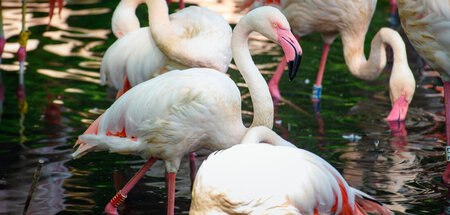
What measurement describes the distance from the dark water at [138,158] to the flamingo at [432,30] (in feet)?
1.73

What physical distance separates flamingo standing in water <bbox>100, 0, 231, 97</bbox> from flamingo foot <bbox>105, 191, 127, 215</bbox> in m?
1.21

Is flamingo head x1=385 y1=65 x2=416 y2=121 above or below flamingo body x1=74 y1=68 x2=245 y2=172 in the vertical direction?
below

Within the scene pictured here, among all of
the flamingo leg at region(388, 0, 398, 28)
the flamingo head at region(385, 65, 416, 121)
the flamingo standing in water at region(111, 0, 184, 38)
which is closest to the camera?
the flamingo standing in water at region(111, 0, 184, 38)

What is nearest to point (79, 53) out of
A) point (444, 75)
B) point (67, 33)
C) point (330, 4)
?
point (67, 33)

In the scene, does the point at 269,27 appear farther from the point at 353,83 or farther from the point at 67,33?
the point at 67,33

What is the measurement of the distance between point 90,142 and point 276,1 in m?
3.16

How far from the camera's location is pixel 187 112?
420cm

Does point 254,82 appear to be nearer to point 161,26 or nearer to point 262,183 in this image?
point 161,26

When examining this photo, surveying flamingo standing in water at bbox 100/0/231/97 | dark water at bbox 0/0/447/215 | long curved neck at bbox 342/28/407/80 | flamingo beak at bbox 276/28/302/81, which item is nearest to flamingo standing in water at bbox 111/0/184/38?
flamingo standing in water at bbox 100/0/231/97

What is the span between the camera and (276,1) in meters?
7.03

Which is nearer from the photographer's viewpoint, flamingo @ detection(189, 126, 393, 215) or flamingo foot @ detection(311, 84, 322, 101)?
flamingo @ detection(189, 126, 393, 215)

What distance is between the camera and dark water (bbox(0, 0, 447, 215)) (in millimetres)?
4715

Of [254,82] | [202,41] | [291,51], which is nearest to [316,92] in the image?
[202,41]

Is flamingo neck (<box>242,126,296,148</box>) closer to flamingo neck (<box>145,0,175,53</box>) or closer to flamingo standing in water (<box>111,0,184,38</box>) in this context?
flamingo neck (<box>145,0,175,53</box>)
